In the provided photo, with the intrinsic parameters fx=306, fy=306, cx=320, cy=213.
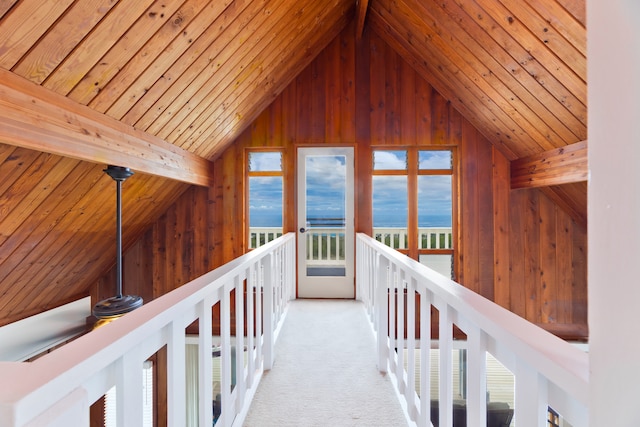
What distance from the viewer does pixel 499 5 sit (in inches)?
90.0

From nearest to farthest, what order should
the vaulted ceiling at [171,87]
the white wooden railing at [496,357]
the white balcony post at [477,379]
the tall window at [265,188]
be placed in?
the white wooden railing at [496,357] → the white balcony post at [477,379] → the vaulted ceiling at [171,87] → the tall window at [265,188]

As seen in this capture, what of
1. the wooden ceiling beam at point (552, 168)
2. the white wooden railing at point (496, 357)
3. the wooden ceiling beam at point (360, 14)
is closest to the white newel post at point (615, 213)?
the white wooden railing at point (496, 357)

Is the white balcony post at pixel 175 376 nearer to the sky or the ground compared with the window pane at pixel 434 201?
nearer to the ground

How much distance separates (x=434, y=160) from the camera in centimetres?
409

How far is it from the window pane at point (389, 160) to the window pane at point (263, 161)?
1367 millimetres

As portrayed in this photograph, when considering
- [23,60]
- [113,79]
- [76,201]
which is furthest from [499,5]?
[76,201]

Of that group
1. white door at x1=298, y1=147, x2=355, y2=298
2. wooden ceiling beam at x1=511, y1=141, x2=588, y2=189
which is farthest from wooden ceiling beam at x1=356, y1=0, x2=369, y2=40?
wooden ceiling beam at x1=511, y1=141, x2=588, y2=189

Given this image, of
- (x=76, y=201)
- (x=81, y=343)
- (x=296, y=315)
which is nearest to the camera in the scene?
(x=81, y=343)

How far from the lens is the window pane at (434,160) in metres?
4.08

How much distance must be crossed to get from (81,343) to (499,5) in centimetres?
306

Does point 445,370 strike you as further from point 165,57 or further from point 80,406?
point 165,57

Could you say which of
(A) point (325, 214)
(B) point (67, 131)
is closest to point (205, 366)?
(B) point (67, 131)

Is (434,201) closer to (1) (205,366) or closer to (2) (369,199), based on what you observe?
(2) (369,199)

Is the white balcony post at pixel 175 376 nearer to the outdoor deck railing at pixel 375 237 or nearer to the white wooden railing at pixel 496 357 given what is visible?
the white wooden railing at pixel 496 357
